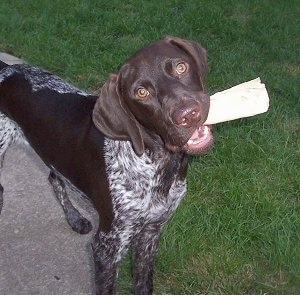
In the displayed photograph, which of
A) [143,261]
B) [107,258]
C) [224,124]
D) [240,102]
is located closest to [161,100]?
[240,102]

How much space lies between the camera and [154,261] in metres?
4.43

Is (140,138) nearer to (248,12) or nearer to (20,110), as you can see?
(20,110)

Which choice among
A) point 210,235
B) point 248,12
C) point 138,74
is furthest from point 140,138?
point 248,12

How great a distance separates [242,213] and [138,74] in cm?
184

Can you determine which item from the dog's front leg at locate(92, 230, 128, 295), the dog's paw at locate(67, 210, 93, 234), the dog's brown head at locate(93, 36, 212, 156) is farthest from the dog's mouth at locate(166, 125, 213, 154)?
the dog's paw at locate(67, 210, 93, 234)

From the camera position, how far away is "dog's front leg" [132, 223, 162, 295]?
4117 millimetres

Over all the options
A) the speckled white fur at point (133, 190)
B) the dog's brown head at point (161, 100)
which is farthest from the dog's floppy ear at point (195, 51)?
the speckled white fur at point (133, 190)

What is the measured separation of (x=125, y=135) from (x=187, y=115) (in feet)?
1.36

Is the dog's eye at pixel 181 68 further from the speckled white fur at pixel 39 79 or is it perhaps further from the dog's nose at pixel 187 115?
the speckled white fur at pixel 39 79

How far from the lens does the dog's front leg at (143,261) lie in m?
4.12

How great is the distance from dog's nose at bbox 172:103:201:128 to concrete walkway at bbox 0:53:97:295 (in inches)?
64.8

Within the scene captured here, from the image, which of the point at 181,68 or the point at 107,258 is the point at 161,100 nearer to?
the point at 181,68

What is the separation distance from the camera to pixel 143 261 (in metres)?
4.18

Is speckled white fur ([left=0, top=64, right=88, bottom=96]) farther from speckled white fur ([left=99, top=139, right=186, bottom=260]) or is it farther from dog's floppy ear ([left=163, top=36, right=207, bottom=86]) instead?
dog's floppy ear ([left=163, top=36, right=207, bottom=86])
